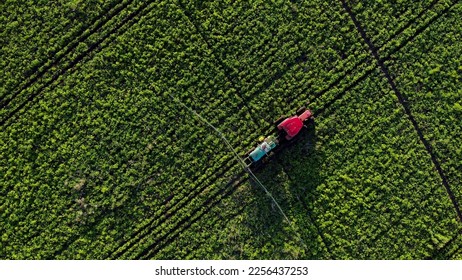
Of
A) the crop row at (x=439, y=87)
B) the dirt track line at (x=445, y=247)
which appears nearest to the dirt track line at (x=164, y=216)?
the crop row at (x=439, y=87)

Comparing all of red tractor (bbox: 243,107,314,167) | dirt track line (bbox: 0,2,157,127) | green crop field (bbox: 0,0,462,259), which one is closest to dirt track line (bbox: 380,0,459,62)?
green crop field (bbox: 0,0,462,259)

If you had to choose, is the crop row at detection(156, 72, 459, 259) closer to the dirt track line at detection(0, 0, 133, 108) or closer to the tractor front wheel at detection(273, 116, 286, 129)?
the tractor front wheel at detection(273, 116, 286, 129)

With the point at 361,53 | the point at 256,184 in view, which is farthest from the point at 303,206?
the point at 361,53

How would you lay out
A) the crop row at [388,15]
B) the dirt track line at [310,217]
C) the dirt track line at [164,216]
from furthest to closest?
the crop row at [388,15], the dirt track line at [310,217], the dirt track line at [164,216]

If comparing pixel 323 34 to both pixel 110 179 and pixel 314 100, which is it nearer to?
pixel 314 100

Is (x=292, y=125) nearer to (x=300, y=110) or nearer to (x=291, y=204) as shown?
(x=300, y=110)

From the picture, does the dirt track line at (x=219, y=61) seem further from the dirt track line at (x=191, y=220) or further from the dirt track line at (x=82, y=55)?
the dirt track line at (x=191, y=220)
